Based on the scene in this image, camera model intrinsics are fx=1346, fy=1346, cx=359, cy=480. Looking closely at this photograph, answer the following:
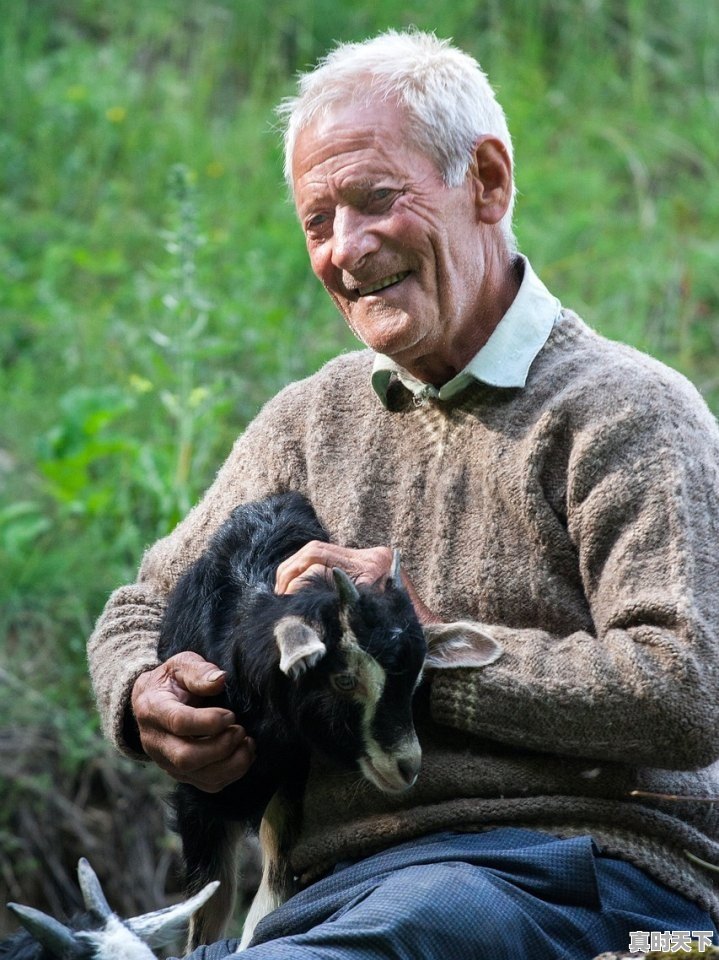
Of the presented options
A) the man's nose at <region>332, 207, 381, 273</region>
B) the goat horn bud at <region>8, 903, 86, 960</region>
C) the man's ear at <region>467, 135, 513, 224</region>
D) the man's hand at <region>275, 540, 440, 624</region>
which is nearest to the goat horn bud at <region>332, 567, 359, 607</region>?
the man's hand at <region>275, 540, 440, 624</region>

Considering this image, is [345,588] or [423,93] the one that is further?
[423,93]

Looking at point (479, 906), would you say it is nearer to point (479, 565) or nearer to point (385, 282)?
point (479, 565)

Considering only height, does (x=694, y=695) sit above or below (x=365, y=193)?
below

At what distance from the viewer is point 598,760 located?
266 centimetres

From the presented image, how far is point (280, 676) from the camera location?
278cm

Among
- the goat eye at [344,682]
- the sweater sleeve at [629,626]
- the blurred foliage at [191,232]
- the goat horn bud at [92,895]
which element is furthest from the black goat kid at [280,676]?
the blurred foliage at [191,232]

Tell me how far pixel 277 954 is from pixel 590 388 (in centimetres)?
127

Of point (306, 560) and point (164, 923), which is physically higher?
point (306, 560)

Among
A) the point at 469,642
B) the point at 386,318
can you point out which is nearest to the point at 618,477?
the point at 469,642

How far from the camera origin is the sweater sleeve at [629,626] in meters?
2.52

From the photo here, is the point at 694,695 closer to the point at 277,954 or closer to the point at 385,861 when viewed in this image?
the point at 385,861

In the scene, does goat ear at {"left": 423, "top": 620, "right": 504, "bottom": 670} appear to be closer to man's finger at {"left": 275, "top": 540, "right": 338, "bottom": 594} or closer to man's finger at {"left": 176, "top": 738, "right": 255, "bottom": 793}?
man's finger at {"left": 275, "top": 540, "right": 338, "bottom": 594}

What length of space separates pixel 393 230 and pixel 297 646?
93 cm

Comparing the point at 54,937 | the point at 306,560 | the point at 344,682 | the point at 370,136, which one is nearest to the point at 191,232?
the point at 370,136
